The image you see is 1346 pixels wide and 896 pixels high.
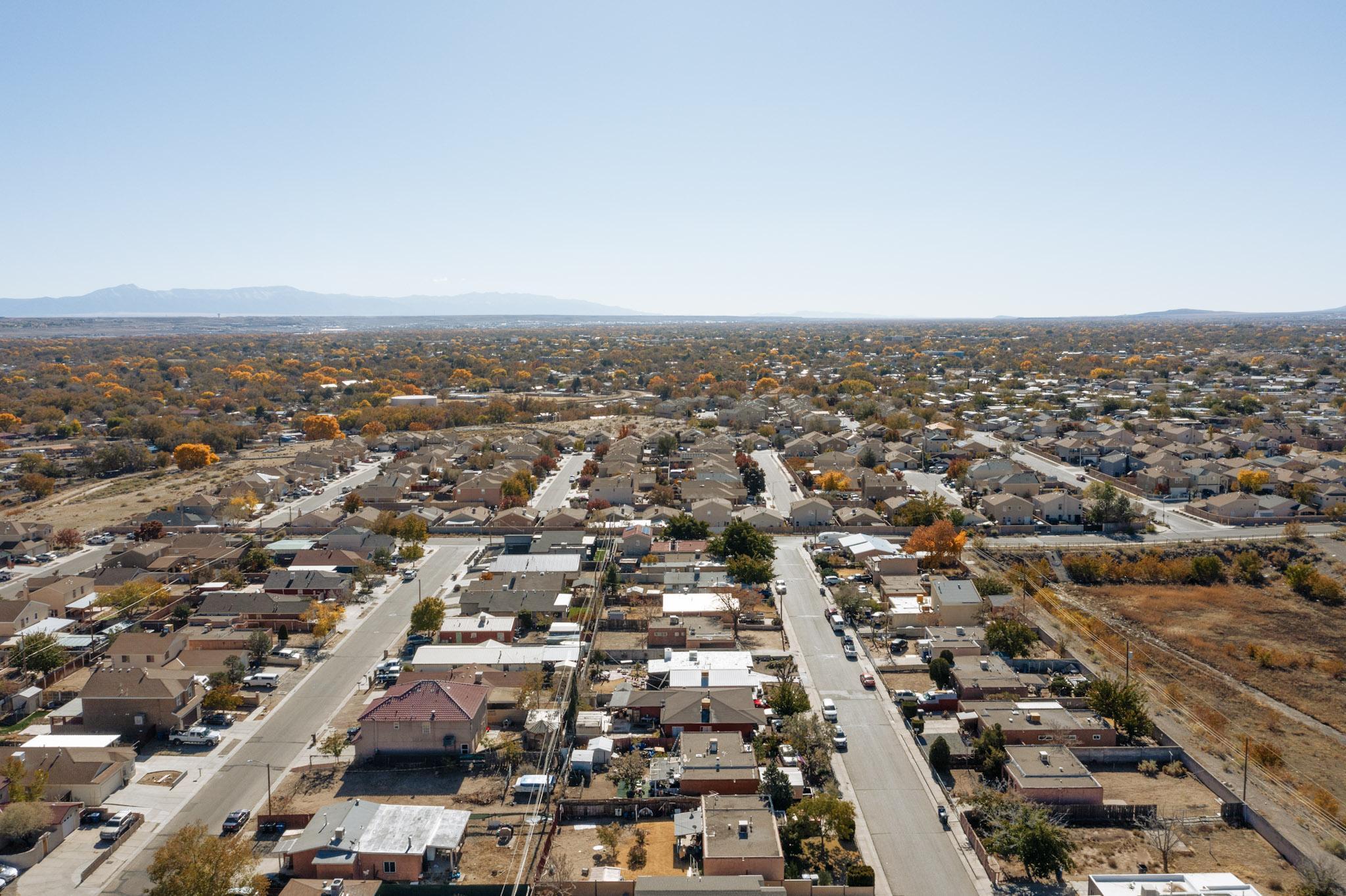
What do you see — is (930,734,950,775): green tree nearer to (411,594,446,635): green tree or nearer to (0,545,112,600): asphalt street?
(411,594,446,635): green tree

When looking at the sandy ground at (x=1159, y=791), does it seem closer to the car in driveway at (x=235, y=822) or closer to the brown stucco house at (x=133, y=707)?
the car in driveway at (x=235, y=822)

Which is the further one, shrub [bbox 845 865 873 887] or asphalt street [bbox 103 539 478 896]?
asphalt street [bbox 103 539 478 896]

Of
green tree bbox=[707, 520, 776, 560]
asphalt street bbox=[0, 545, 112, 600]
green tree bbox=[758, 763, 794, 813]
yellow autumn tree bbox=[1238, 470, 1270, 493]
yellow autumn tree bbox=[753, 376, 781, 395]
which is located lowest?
asphalt street bbox=[0, 545, 112, 600]

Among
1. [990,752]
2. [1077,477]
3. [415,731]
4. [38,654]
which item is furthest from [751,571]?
[1077,477]

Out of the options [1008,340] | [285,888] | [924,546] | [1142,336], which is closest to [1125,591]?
[924,546]

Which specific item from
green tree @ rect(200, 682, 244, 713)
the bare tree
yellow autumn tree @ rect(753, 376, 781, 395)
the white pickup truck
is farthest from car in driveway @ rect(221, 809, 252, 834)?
yellow autumn tree @ rect(753, 376, 781, 395)

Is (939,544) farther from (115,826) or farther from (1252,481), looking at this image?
(115,826)

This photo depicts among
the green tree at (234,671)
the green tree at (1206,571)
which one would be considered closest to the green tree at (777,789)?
the green tree at (234,671)
